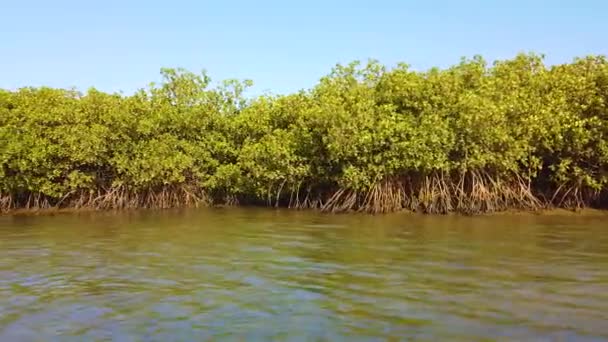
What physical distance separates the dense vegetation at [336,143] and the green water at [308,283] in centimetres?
359

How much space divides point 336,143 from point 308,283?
35.2 feet

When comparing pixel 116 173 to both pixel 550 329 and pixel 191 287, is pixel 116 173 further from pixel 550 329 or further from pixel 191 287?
pixel 550 329

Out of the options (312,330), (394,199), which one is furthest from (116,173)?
(312,330)

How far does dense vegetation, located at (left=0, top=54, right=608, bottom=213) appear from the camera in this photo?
18.5m

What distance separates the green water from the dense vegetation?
3589mm

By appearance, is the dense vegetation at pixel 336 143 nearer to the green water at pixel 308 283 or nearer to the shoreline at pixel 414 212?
the shoreline at pixel 414 212

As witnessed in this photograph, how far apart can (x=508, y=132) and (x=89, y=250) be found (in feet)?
41.5

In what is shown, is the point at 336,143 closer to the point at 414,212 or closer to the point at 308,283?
the point at 414,212

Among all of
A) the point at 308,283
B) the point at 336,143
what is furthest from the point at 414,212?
the point at 308,283

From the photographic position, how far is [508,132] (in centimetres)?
1848

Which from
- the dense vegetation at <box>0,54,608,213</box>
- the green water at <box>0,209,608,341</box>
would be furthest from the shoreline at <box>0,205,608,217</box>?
the green water at <box>0,209,608,341</box>

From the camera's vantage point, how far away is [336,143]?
19.1 meters

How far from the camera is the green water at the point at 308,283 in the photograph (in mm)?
6441

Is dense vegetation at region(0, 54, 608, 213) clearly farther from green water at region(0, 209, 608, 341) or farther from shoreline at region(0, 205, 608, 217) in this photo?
green water at region(0, 209, 608, 341)
